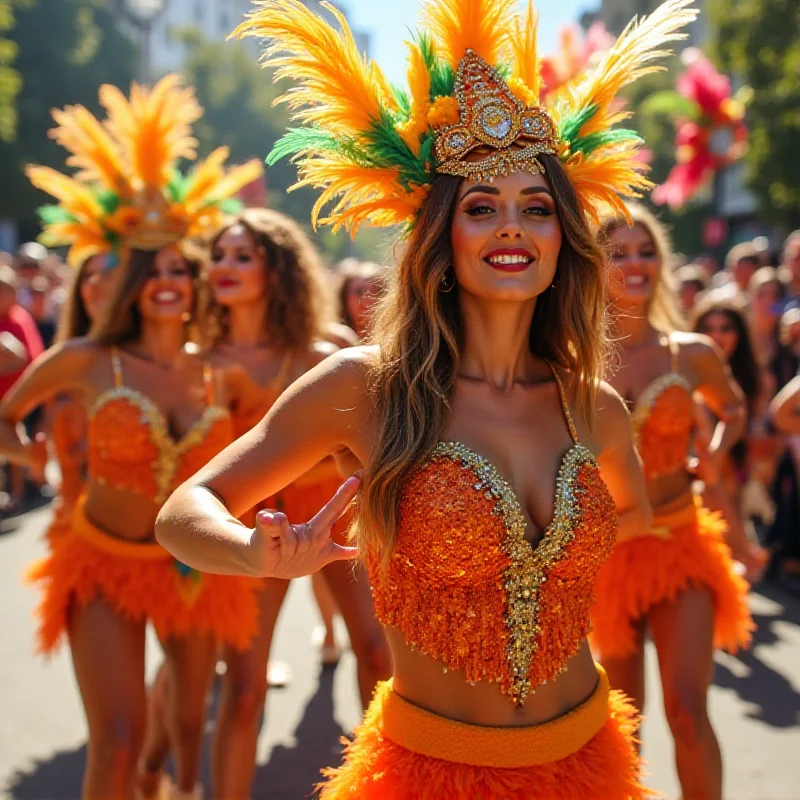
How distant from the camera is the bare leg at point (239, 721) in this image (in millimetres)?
3695

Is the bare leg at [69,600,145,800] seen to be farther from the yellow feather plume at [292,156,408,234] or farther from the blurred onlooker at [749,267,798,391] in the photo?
the blurred onlooker at [749,267,798,391]

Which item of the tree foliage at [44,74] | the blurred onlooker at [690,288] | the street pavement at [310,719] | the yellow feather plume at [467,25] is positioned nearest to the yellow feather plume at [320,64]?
the yellow feather plume at [467,25]

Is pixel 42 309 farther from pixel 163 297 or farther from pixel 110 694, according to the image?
pixel 110 694

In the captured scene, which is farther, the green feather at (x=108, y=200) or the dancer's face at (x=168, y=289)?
the green feather at (x=108, y=200)

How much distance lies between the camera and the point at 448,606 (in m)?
2.26

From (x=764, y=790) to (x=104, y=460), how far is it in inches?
111

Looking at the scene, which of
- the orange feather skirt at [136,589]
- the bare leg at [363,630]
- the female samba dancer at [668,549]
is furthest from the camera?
the bare leg at [363,630]

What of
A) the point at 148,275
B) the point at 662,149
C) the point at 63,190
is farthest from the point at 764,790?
the point at 662,149

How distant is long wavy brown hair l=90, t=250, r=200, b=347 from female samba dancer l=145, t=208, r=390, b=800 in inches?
13.3

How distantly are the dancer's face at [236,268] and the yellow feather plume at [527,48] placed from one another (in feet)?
6.66

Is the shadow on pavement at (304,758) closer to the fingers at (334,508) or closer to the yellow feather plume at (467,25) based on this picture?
the fingers at (334,508)

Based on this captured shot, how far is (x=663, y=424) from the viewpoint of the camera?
12.7 feet

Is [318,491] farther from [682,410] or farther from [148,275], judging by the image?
[682,410]

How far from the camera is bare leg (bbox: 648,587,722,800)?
3.29 metres
